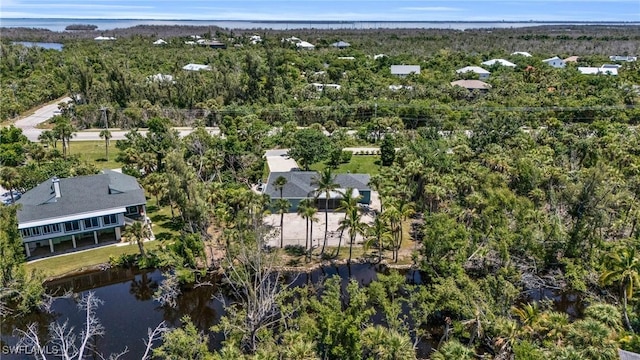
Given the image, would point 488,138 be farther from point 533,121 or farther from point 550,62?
point 550,62

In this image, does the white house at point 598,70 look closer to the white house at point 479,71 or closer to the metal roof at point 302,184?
the white house at point 479,71

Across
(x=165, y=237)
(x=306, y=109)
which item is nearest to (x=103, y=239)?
(x=165, y=237)

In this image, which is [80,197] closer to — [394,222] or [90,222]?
[90,222]

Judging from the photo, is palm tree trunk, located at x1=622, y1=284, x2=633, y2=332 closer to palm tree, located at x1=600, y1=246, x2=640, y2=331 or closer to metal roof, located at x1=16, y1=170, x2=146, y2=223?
palm tree, located at x1=600, y1=246, x2=640, y2=331

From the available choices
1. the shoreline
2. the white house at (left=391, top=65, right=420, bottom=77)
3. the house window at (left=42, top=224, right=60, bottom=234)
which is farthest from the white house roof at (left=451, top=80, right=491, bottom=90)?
the house window at (left=42, top=224, right=60, bottom=234)

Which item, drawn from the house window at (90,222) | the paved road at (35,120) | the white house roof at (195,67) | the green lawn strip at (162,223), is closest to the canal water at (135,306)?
the house window at (90,222)

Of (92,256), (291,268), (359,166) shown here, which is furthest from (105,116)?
(291,268)
